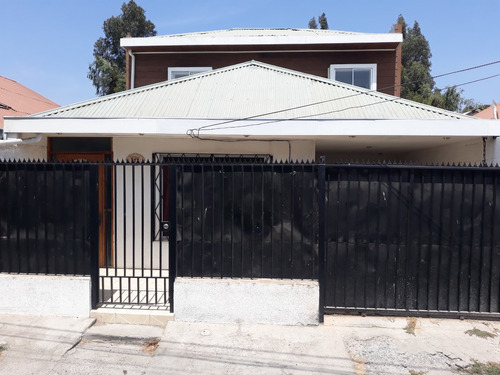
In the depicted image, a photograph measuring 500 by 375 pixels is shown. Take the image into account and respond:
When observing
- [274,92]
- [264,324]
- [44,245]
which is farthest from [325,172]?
[44,245]

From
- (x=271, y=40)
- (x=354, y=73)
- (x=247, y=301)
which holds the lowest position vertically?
(x=247, y=301)

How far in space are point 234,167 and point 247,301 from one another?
1635 mm

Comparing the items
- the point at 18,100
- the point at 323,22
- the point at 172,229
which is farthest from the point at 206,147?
the point at 323,22

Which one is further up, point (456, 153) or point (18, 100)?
point (18, 100)

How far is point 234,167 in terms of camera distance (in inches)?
171

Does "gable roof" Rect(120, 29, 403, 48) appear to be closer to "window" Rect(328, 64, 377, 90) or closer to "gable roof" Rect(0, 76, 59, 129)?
"window" Rect(328, 64, 377, 90)

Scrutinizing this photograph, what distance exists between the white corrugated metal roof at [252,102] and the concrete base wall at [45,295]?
271 cm

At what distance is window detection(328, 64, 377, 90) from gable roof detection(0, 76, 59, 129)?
365 inches

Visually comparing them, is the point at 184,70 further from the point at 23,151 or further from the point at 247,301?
the point at 247,301

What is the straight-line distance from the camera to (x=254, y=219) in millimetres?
4328

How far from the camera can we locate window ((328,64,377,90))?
33.1ft

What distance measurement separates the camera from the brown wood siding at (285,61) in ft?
33.1

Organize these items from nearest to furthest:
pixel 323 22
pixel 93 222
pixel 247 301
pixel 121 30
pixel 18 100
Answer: pixel 247 301, pixel 93 222, pixel 18 100, pixel 121 30, pixel 323 22

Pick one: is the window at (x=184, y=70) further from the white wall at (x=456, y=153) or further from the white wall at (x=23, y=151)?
the white wall at (x=456, y=153)
